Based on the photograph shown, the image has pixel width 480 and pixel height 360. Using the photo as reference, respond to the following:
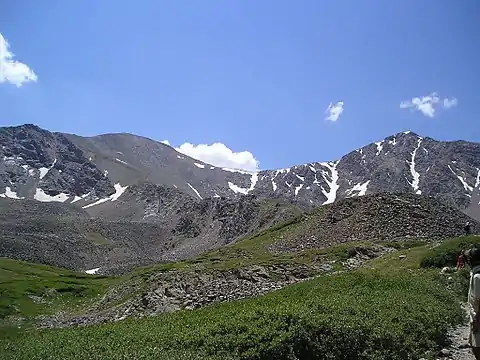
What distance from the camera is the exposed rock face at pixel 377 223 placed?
69562mm

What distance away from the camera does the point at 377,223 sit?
72312mm

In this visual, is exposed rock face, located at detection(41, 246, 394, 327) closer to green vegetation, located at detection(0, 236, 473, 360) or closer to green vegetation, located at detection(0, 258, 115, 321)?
green vegetation, located at detection(0, 258, 115, 321)

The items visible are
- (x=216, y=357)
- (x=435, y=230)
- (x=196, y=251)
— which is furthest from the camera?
(x=196, y=251)

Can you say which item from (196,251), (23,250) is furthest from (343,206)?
(23,250)

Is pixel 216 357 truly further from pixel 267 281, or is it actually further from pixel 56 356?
Answer: pixel 267 281

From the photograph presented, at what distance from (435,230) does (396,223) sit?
5587mm

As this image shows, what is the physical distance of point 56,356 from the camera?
14000mm

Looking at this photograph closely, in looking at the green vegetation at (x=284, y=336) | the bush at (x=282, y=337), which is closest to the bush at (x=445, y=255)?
the green vegetation at (x=284, y=336)

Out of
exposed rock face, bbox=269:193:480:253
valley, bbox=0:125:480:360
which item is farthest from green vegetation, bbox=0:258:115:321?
exposed rock face, bbox=269:193:480:253

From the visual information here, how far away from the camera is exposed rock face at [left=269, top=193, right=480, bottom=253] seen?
6956cm

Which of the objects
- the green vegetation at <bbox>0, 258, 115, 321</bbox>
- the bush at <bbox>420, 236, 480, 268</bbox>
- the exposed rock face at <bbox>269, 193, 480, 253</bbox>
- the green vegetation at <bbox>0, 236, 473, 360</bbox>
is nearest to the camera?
the green vegetation at <bbox>0, 236, 473, 360</bbox>

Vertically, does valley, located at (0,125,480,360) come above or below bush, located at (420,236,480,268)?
below

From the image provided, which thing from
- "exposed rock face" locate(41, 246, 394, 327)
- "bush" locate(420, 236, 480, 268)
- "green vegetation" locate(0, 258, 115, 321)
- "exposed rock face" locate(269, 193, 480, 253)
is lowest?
"green vegetation" locate(0, 258, 115, 321)

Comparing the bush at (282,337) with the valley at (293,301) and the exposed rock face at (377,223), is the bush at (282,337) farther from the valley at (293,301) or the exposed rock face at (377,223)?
the exposed rock face at (377,223)
